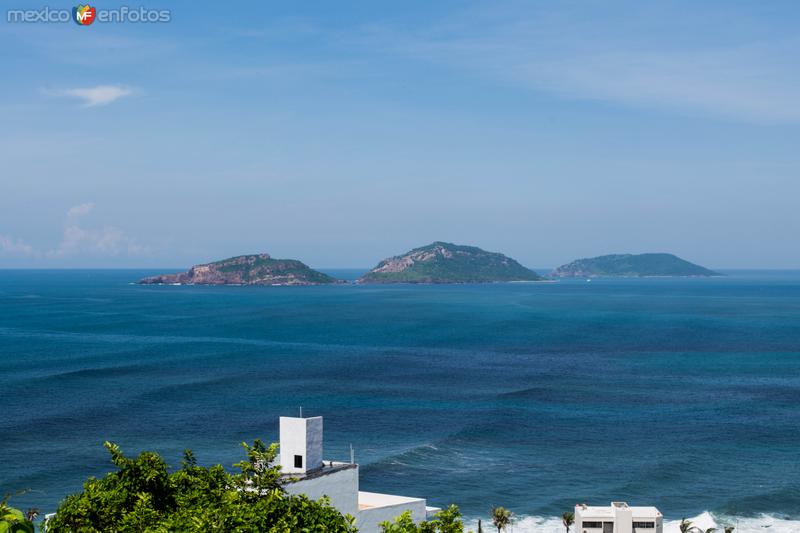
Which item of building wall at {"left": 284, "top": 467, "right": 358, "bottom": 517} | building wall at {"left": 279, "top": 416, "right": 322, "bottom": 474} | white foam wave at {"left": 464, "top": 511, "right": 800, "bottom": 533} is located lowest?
white foam wave at {"left": 464, "top": 511, "right": 800, "bottom": 533}

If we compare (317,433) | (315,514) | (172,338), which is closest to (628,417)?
(317,433)

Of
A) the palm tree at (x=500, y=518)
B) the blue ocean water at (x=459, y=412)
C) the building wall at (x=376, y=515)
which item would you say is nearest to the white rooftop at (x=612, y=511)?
the palm tree at (x=500, y=518)

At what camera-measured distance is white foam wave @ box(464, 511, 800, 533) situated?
2414 inches

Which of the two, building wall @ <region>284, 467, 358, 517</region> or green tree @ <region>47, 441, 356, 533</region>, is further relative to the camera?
building wall @ <region>284, 467, 358, 517</region>

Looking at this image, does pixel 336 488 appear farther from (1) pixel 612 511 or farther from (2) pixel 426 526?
(1) pixel 612 511

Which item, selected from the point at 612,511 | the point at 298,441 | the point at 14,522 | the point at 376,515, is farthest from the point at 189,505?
the point at 612,511

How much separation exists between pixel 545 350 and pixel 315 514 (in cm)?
13650

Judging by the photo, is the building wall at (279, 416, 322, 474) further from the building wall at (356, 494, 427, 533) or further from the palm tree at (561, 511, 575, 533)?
the palm tree at (561, 511, 575, 533)

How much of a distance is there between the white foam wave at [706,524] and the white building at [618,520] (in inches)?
139

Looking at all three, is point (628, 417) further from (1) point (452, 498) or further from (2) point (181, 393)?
(2) point (181, 393)

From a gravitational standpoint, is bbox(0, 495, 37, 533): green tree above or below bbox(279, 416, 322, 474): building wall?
above

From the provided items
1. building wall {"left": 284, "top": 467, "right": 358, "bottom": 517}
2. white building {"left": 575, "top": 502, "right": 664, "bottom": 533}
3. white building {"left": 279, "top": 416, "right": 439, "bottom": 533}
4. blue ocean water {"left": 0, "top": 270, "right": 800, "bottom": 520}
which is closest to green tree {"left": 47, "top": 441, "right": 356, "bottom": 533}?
Answer: building wall {"left": 284, "top": 467, "right": 358, "bottom": 517}

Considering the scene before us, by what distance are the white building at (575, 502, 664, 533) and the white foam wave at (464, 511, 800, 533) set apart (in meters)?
3.53

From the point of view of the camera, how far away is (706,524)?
61.9 m
